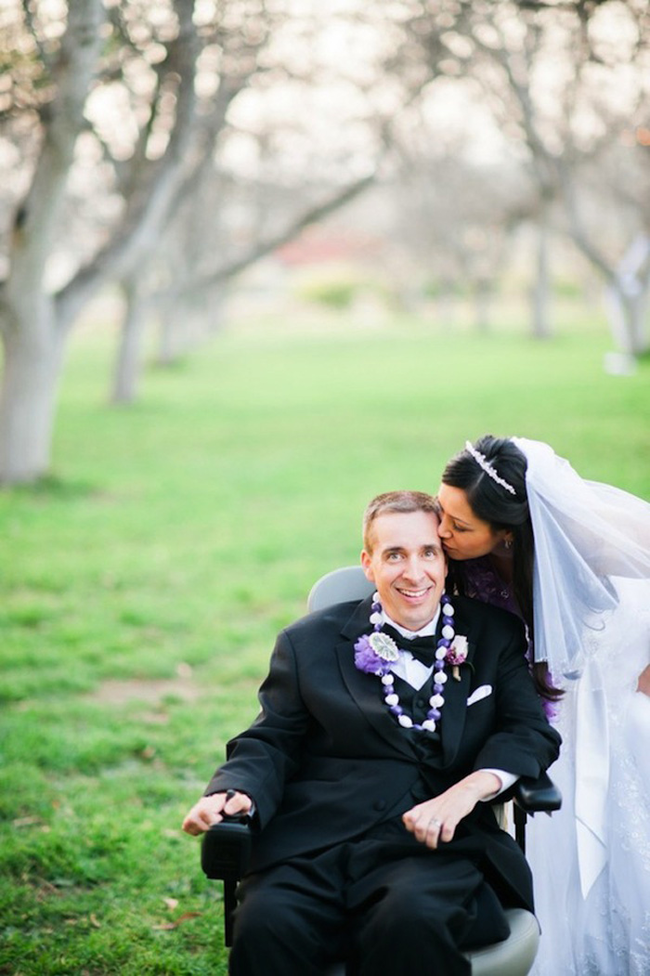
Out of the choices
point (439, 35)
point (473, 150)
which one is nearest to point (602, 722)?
point (439, 35)

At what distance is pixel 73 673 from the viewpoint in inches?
272

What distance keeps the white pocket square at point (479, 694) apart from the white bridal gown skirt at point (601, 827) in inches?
17.5

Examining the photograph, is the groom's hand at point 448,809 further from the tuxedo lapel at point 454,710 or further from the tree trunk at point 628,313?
the tree trunk at point 628,313

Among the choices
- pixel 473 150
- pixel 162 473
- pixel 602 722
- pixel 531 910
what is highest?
pixel 473 150

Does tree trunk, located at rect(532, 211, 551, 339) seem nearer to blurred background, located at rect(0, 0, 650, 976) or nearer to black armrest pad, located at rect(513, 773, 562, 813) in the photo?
blurred background, located at rect(0, 0, 650, 976)

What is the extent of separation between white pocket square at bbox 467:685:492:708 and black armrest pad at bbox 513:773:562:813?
0.29 m

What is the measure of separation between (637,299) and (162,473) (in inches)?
579

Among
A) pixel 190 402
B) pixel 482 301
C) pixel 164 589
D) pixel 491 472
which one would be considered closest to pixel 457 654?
pixel 491 472

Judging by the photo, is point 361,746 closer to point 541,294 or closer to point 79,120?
point 79,120

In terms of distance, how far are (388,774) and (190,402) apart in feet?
61.7

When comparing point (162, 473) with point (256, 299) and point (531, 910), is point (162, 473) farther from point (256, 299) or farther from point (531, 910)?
point (256, 299)

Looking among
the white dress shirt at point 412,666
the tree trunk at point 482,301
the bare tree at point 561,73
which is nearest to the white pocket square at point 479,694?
the white dress shirt at point 412,666

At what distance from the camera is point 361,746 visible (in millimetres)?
3279

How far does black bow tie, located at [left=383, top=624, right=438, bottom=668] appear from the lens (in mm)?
3383
